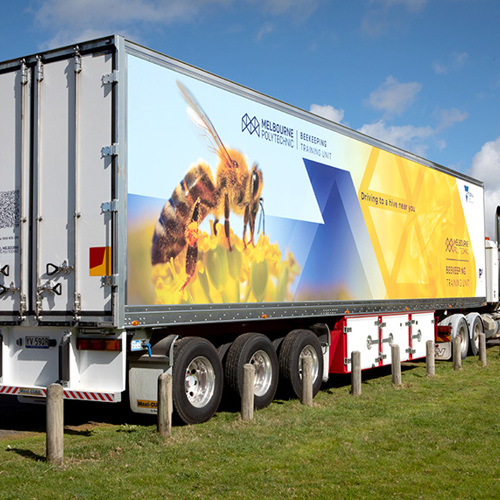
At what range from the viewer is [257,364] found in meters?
10.7

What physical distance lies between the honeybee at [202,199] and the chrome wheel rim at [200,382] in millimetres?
1142

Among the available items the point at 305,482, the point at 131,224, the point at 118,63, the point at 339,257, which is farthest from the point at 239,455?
the point at 339,257

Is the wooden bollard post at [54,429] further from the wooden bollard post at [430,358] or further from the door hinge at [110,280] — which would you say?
Result: the wooden bollard post at [430,358]

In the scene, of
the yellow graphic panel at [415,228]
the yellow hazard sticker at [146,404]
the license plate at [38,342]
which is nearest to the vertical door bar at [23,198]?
the license plate at [38,342]

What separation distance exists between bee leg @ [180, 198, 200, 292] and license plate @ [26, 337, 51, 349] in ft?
5.70

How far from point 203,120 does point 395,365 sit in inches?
248

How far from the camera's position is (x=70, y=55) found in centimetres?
867

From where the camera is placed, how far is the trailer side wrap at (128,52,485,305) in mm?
8680

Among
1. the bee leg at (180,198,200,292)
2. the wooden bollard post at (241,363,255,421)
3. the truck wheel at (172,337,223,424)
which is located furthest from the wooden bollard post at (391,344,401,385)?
the bee leg at (180,198,200,292)

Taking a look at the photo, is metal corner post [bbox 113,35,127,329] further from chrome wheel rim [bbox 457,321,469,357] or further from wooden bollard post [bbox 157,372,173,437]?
chrome wheel rim [bbox 457,321,469,357]

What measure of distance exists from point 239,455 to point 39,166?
4.15 m

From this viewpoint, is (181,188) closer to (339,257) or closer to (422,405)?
(339,257)

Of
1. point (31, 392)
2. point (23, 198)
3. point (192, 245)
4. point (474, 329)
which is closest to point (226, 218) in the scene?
point (192, 245)

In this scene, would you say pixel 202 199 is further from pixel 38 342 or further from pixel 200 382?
pixel 38 342
